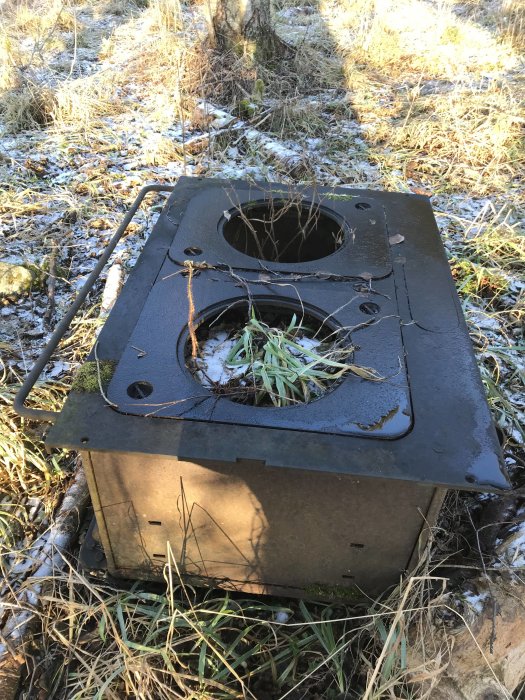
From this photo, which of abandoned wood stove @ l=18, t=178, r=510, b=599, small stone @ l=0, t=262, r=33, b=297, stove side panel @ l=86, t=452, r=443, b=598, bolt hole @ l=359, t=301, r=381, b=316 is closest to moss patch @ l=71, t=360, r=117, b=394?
abandoned wood stove @ l=18, t=178, r=510, b=599

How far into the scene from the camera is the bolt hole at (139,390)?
1485 millimetres

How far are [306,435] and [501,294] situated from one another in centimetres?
228

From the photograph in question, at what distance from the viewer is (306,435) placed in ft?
4.50

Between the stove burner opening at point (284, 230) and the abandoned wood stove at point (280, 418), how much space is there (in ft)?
0.69

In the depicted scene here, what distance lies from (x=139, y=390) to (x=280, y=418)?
1.31ft

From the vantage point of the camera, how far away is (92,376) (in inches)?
59.3

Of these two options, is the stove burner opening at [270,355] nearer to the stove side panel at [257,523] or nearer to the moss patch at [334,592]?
the stove side panel at [257,523]

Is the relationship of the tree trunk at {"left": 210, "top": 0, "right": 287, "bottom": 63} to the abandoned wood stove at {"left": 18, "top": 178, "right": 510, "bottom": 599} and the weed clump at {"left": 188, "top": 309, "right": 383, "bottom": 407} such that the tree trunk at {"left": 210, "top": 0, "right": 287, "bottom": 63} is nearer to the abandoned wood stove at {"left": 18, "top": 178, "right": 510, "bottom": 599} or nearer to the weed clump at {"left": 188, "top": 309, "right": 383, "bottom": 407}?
the abandoned wood stove at {"left": 18, "top": 178, "right": 510, "bottom": 599}

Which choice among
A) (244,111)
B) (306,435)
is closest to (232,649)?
(306,435)

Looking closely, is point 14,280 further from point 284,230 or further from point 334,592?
point 334,592

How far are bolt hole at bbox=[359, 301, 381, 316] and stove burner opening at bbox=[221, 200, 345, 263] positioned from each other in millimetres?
444

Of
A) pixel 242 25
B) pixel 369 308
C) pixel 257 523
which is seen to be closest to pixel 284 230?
pixel 369 308

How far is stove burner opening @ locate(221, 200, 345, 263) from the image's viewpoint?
7.44 ft

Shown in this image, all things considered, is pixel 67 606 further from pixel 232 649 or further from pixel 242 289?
pixel 242 289
